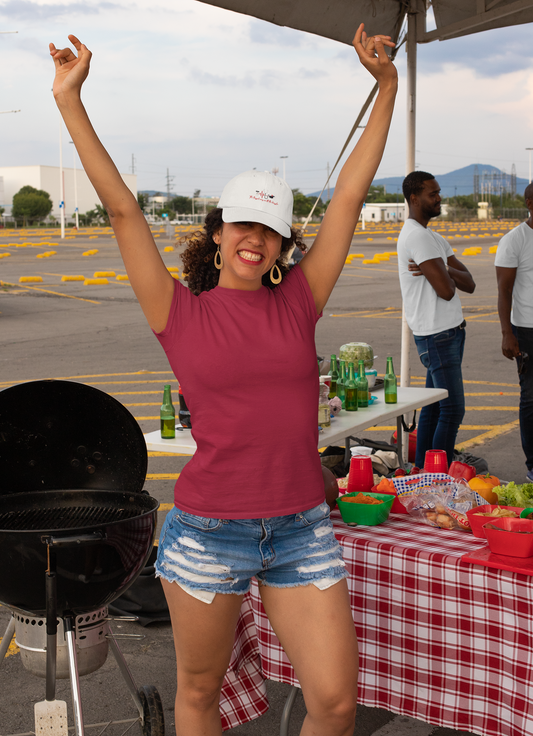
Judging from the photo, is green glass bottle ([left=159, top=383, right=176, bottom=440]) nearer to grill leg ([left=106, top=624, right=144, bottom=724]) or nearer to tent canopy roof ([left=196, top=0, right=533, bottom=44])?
grill leg ([left=106, top=624, right=144, bottom=724])

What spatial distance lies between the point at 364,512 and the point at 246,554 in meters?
0.95

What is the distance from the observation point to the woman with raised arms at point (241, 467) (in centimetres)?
204

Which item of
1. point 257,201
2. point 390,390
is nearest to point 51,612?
point 257,201

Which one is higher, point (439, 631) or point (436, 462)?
point (436, 462)

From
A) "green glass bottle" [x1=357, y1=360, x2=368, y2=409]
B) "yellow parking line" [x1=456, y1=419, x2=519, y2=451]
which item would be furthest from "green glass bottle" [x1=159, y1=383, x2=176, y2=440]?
"yellow parking line" [x1=456, y1=419, x2=519, y2=451]

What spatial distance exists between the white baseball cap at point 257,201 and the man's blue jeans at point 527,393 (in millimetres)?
4095

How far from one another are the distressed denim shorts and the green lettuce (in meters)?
1.19

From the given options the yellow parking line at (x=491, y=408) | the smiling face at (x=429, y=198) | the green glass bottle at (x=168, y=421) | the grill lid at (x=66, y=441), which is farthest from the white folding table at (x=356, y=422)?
the yellow parking line at (x=491, y=408)

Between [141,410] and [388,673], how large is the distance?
587 centimetres

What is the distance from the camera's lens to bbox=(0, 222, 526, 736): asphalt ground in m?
3.25

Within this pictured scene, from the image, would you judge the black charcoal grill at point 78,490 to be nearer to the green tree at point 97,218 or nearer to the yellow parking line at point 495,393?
the yellow parking line at point 495,393

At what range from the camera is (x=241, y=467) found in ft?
6.68

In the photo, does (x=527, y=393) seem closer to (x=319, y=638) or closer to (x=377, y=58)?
(x=377, y=58)

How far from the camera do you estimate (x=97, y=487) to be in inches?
113
